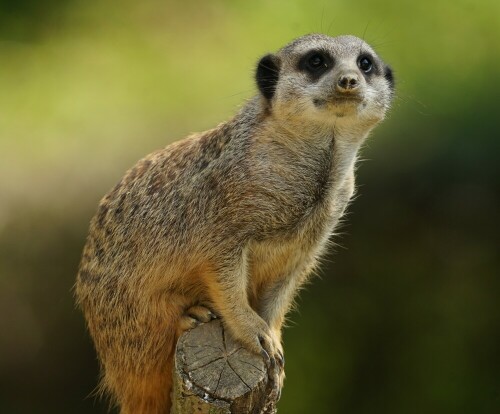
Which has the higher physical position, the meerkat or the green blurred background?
the meerkat

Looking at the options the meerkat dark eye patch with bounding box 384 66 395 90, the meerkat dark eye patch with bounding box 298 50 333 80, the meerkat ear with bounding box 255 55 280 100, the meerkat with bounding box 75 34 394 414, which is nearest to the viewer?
the meerkat with bounding box 75 34 394 414

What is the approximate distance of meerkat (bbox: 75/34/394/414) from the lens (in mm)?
4043

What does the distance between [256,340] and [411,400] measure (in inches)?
139

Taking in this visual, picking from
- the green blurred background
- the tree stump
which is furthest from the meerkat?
the green blurred background

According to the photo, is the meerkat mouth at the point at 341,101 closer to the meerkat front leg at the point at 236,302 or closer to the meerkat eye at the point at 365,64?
the meerkat eye at the point at 365,64

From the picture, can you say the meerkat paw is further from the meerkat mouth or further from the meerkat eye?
the meerkat eye

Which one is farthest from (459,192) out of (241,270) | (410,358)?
(241,270)

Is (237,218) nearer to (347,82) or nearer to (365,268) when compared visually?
(347,82)

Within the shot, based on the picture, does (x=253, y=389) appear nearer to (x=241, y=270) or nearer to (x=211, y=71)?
(x=241, y=270)

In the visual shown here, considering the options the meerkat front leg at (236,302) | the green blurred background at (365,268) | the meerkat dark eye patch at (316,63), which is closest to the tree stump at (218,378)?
the meerkat front leg at (236,302)

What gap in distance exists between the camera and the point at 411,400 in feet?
23.6

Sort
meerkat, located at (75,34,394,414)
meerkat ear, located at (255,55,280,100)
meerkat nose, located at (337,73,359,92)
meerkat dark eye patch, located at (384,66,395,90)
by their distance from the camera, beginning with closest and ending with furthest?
1. meerkat nose, located at (337,73,359,92)
2. meerkat, located at (75,34,394,414)
3. meerkat ear, located at (255,55,280,100)
4. meerkat dark eye patch, located at (384,66,395,90)

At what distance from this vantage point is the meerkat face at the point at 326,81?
4.00m

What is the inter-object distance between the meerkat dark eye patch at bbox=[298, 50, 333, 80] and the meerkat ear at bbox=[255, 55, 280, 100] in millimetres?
144
